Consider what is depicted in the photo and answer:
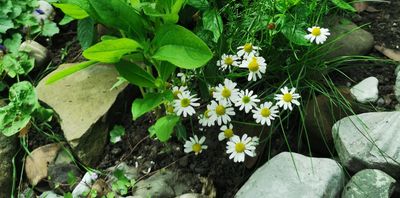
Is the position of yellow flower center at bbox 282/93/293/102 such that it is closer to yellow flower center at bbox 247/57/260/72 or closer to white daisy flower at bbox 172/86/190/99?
yellow flower center at bbox 247/57/260/72

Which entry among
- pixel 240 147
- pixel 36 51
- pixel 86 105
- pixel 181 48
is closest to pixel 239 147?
pixel 240 147

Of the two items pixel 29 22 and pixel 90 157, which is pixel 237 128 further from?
pixel 29 22

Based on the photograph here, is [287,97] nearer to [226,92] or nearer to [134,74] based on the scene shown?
[226,92]

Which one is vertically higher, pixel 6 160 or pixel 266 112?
pixel 266 112

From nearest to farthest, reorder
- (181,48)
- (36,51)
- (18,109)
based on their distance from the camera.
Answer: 1. (181,48)
2. (18,109)
3. (36,51)

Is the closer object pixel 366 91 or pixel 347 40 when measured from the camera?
pixel 366 91

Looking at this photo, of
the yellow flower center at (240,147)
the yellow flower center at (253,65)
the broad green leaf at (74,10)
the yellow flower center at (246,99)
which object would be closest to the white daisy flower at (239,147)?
the yellow flower center at (240,147)

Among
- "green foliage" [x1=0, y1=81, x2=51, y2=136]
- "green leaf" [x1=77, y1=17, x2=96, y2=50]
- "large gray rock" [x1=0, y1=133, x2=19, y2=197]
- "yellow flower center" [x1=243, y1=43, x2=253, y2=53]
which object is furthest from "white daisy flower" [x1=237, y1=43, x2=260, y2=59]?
"large gray rock" [x1=0, y1=133, x2=19, y2=197]
